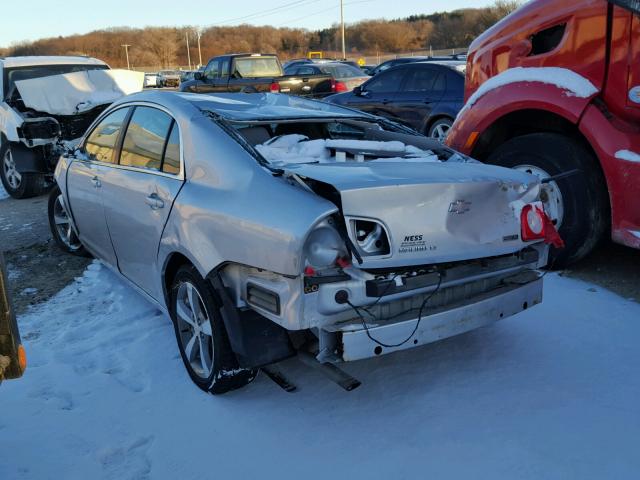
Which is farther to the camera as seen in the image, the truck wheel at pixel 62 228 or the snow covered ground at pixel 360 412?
the truck wheel at pixel 62 228

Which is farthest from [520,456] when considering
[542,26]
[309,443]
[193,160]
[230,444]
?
[542,26]

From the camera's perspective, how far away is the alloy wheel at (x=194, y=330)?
10.3ft

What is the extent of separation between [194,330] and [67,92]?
6753mm

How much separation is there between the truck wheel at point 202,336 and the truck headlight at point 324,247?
2.24ft

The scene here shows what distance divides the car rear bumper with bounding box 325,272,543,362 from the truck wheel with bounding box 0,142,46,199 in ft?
25.8

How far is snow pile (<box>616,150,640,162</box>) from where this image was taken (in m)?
3.97

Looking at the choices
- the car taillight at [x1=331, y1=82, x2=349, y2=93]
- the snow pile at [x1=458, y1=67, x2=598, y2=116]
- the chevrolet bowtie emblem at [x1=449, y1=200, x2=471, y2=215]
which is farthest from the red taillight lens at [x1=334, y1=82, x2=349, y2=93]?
the chevrolet bowtie emblem at [x1=449, y1=200, x2=471, y2=215]

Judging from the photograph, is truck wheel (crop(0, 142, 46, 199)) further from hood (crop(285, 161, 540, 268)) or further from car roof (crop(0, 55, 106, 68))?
hood (crop(285, 161, 540, 268))

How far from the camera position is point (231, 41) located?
11162cm

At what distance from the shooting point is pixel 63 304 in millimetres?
4566

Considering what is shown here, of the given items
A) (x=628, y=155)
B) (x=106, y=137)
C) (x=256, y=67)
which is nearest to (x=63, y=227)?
(x=106, y=137)

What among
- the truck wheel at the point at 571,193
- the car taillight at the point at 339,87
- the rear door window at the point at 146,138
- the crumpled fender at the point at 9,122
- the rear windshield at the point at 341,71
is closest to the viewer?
the rear door window at the point at 146,138

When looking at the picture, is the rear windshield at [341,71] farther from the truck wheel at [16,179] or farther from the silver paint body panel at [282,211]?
the silver paint body panel at [282,211]

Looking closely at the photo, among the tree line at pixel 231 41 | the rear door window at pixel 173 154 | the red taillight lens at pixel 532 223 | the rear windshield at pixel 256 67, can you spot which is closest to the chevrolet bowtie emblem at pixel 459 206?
the red taillight lens at pixel 532 223
